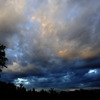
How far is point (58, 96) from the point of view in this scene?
8.70 m

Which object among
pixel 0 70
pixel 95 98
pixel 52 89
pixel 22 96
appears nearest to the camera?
pixel 95 98

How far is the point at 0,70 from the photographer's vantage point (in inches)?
1232

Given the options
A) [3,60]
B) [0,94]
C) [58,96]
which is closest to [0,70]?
[3,60]

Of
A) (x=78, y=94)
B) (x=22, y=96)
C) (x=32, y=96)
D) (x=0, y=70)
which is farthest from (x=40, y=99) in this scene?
(x=0, y=70)

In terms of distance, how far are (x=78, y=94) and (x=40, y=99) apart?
3335 mm

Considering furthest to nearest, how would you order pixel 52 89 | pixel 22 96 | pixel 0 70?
1. pixel 0 70
2. pixel 52 89
3. pixel 22 96

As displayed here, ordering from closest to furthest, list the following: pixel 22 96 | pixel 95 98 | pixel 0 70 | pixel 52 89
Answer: pixel 95 98 < pixel 22 96 < pixel 52 89 < pixel 0 70

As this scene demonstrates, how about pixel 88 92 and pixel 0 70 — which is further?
pixel 0 70

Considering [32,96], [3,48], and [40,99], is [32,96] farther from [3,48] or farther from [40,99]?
[3,48]

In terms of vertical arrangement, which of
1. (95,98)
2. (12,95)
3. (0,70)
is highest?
(0,70)

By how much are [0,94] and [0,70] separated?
86.2 ft

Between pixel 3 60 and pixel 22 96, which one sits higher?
pixel 3 60

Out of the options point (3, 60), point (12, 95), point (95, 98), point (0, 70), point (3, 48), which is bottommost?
point (95, 98)

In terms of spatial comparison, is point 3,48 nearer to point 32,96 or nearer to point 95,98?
point 32,96
